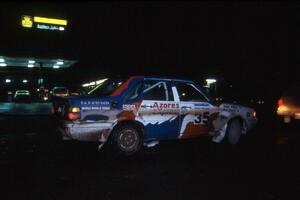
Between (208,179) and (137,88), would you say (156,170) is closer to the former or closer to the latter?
(208,179)

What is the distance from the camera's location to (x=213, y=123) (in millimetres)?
8570

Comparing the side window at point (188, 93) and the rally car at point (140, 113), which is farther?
the side window at point (188, 93)

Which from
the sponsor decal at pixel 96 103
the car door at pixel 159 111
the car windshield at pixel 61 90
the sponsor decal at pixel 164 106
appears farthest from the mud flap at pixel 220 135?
the car windshield at pixel 61 90

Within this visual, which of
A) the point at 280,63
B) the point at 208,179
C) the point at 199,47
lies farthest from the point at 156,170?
the point at 199,47

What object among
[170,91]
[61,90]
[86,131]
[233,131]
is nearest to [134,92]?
[170,91]

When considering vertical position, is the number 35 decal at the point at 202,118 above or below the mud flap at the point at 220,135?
above

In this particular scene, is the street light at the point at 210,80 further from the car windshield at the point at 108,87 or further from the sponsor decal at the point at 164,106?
the car windshield at the point at 108,87

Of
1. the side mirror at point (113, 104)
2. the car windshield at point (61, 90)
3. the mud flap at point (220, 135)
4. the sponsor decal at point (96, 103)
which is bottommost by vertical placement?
the mud flap at point (220, 135)

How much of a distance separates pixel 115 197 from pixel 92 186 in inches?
23.6

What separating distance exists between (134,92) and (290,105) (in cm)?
734

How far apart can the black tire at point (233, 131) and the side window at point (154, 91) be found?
2.13m

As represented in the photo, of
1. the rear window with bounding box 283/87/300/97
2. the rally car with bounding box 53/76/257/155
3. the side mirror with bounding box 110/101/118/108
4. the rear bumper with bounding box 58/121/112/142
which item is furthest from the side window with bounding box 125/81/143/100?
the rear window with bounding box 283/87/300/97

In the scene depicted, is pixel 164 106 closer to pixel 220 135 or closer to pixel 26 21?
pixel 220 135

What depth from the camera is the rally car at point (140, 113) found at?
276 inches
